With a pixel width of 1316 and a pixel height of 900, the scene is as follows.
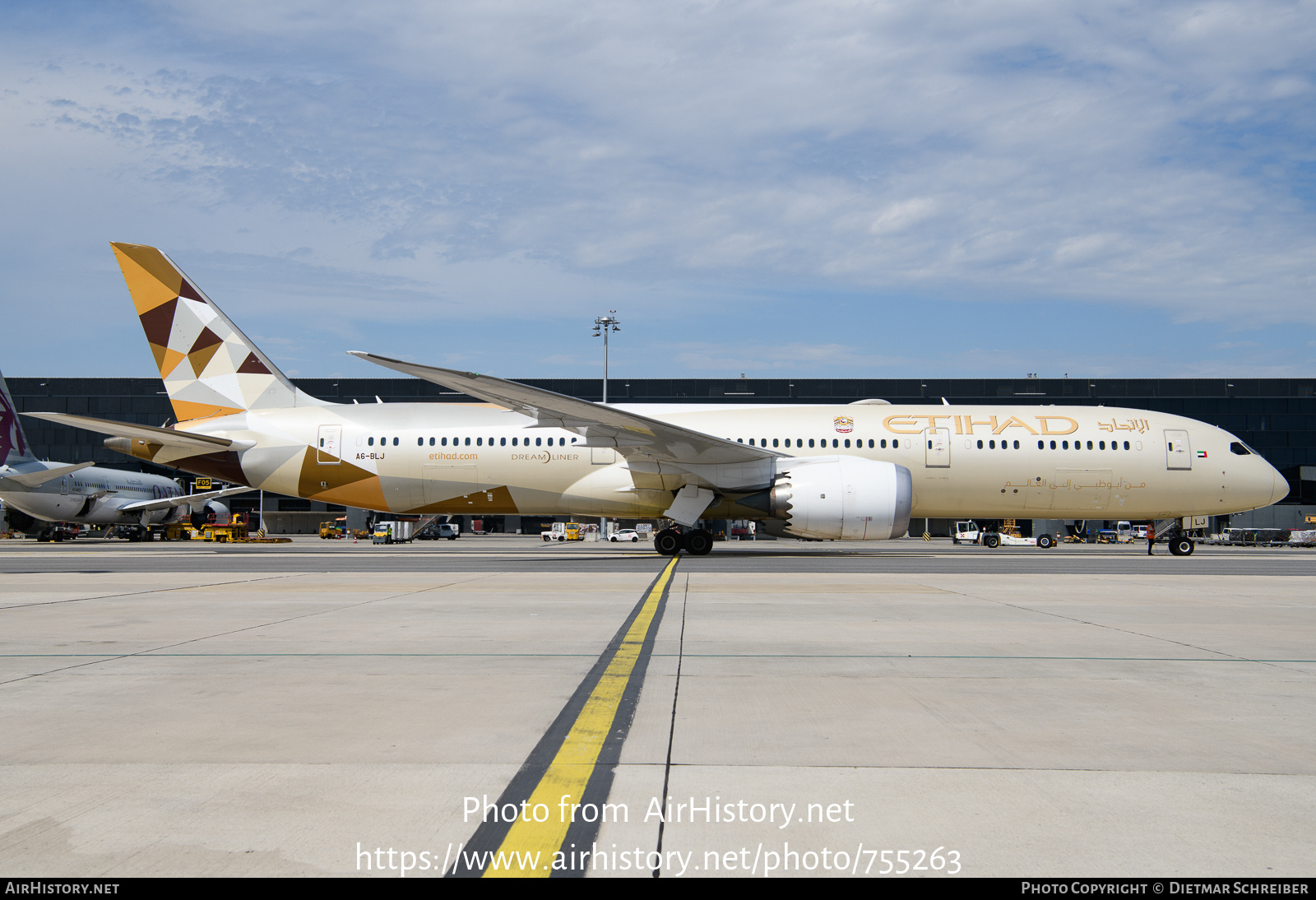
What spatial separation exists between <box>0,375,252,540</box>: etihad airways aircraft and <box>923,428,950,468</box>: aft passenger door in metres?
25.6

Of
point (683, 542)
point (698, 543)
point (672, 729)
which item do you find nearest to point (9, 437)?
point (683, 542)

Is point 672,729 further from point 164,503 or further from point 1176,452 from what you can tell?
point 164,503

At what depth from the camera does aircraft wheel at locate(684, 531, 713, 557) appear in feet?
71.8

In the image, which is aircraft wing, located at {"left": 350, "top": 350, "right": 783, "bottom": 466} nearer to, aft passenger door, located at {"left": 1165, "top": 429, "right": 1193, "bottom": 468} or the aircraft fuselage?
the aircraft fuselage

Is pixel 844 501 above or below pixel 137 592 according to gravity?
above

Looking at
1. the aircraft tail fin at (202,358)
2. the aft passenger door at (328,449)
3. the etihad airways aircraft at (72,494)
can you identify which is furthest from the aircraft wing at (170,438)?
the etihad airways aircraft at (72,494)

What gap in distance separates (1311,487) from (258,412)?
71100 millimetres

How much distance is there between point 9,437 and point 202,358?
2354cm

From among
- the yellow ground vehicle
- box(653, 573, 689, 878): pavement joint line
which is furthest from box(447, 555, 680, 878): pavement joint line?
the yellow ground vehicle

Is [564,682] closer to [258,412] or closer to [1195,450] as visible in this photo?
[258,412]

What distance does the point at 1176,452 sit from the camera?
73.4 ft

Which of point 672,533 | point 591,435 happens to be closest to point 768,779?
point 591,435

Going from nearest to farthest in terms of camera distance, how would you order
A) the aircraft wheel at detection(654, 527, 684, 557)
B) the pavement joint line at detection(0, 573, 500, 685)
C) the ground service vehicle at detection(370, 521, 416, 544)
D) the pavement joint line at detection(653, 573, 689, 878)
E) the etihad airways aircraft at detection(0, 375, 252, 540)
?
the pavement joint line at detection(653, 573, 689, 878) → the pavement joint line at detection(0, 573, 500, 685) → the aircraft wheel at detection(654, 527, 684, 557) → the etihad airways aircraft at detection(0, 375, 252, 540) → the ground service vehicle at detection(370, 521, 416, 544)

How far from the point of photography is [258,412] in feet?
75.4
